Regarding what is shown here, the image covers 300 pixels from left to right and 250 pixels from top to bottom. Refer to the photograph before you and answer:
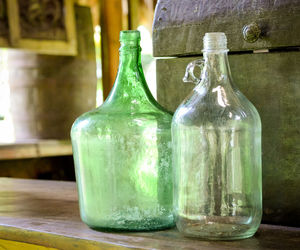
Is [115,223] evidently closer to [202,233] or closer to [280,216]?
[202,233]

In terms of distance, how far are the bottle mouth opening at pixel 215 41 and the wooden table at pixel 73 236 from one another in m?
0.24

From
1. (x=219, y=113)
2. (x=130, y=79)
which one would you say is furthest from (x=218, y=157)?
(x=130, y=79)

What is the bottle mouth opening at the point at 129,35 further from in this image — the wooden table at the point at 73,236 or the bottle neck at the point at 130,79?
the wooden table at the point at 73,236

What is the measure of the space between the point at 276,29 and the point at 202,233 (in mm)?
305

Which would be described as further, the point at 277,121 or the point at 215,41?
the point at 277,121

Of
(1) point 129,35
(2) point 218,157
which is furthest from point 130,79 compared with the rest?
(2) point 218,157

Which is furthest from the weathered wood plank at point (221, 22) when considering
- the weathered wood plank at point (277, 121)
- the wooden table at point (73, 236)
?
the wooden table at point (73, 236)

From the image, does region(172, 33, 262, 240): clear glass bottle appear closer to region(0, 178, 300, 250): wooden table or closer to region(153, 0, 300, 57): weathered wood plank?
region(0, 178, 300, 250): wooden table

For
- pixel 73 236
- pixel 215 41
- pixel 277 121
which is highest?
pixel 215 41

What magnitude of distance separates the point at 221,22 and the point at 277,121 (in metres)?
0.17

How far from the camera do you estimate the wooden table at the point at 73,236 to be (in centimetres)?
69

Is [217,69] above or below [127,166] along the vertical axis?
above

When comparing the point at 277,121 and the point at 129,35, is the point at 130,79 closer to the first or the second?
the point at 129,35

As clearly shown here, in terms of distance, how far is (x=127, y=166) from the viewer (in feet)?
2.51
